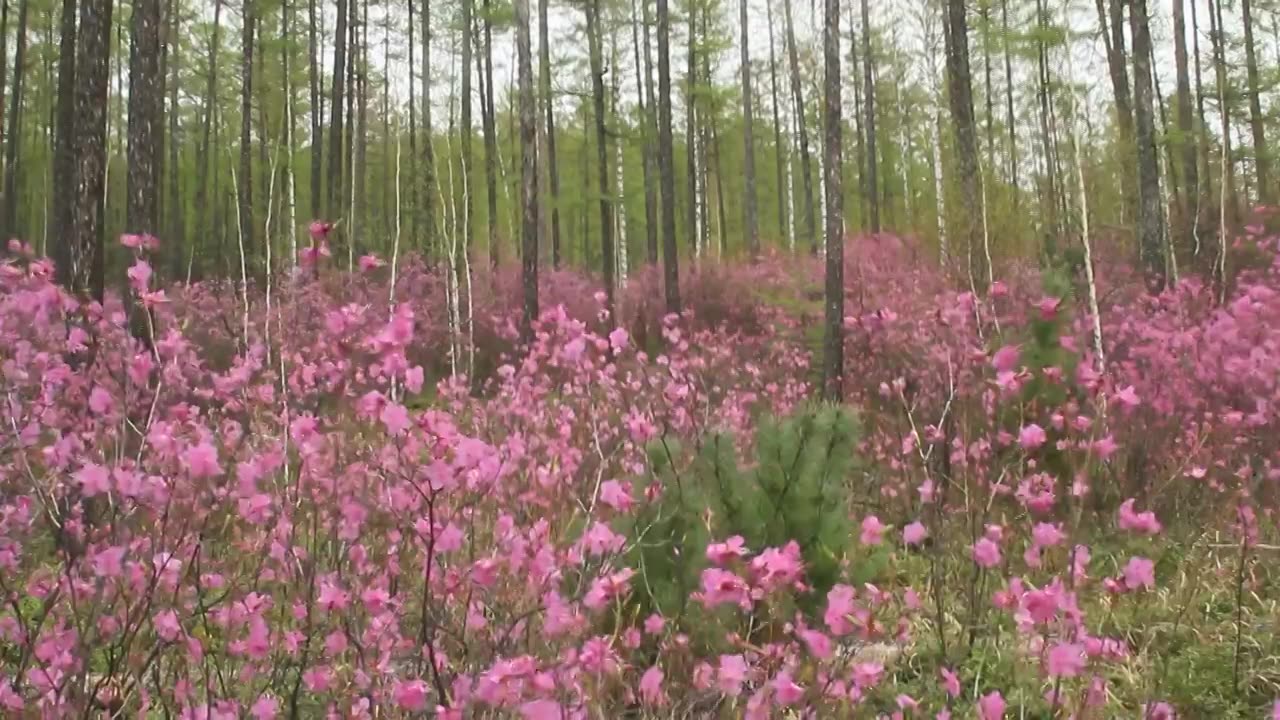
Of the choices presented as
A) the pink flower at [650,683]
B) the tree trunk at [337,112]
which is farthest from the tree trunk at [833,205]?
the tree trunk at [337,112]

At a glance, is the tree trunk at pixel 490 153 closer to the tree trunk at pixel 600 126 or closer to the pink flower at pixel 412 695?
the tree trunk at pixel 600 126

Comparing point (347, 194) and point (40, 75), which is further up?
point (40, 75)

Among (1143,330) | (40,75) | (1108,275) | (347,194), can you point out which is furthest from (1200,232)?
(40,75)

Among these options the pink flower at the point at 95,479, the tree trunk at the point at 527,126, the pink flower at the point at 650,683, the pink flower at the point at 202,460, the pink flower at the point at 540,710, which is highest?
the tree trunk at the point at 527,126

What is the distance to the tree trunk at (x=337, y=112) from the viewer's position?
1853cm

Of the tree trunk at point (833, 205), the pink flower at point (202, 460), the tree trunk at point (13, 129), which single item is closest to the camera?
the pink flower at point (202, 460)

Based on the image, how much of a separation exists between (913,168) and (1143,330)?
31.4 m

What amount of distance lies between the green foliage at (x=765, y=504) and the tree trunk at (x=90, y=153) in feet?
13.5

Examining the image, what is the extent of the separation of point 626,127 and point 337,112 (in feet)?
20.9

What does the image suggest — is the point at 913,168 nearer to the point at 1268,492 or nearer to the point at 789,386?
the point at 789,386

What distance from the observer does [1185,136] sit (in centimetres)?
1437

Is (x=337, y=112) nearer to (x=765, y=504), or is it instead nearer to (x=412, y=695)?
(x=765, y=504)

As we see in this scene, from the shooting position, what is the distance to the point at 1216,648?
3553mm

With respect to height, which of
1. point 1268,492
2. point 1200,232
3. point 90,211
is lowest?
point 1268,492
